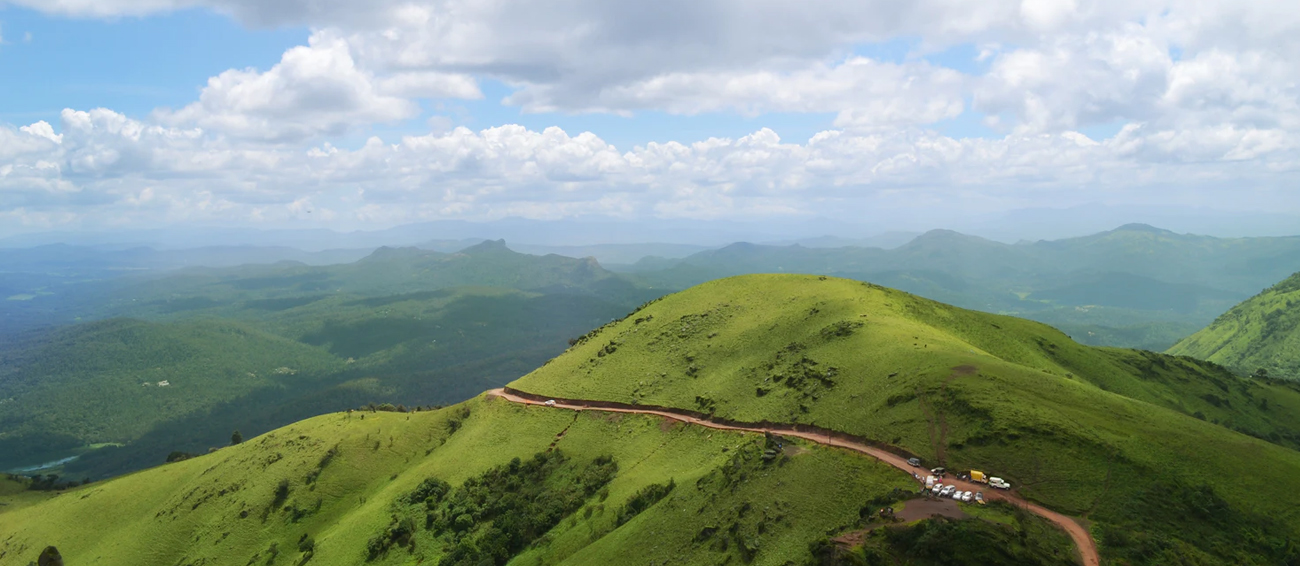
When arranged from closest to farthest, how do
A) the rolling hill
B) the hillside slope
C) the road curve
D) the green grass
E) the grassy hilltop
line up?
the road curve
the rolling hill
the hillside slope
the grassy hilltop
the green grass

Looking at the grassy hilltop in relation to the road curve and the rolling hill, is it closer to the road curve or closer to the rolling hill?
the rolling hill

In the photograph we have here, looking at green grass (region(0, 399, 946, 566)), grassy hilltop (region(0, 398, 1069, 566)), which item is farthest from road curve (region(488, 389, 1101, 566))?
→ green grass (region(0, 399, 946, 566))

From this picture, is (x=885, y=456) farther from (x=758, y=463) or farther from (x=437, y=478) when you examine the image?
(x=437, y=478)

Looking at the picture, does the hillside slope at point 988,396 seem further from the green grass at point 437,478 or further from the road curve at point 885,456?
the green grass at point 437,478

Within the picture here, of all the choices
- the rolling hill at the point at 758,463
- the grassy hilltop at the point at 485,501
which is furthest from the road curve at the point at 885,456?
the grassy hilltop at the point at 485,501

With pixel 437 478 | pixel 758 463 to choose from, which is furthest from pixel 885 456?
pixel 437 478

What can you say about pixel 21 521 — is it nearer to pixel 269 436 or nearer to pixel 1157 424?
pixel 269 436

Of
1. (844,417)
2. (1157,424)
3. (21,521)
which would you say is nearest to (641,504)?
(844,417)
